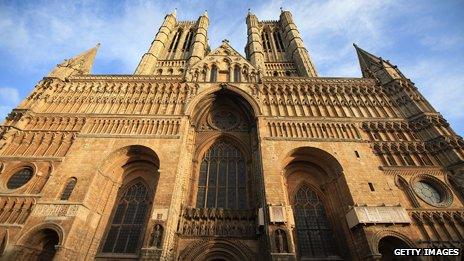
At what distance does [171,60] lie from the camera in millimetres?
32375

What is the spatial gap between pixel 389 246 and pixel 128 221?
14.5 m

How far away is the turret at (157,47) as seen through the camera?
92.3 ft

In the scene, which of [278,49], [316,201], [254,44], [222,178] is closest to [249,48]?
[254,44]

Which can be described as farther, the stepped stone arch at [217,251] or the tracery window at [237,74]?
the tracery window at [237,74]

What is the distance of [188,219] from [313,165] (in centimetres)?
899

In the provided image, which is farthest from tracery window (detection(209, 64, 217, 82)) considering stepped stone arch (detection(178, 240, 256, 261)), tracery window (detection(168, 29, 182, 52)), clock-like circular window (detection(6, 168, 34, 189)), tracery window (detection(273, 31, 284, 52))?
tracery window (detection(273, 31, 284, 52))

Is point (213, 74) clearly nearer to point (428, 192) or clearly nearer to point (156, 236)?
point (156, 236)

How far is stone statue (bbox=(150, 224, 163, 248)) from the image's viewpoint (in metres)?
11.6

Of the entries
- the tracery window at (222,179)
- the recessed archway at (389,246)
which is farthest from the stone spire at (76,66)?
the recessed archway at (389,246)

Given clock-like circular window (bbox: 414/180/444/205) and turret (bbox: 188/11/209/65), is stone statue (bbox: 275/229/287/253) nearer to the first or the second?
clock-like circular window (bbox: 414/180/444/205)

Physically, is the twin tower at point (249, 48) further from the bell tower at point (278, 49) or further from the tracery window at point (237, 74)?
the tracery window at point (237, 74)

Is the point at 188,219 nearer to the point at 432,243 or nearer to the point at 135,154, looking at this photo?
the point at 135,154

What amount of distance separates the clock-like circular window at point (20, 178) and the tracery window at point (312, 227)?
1623cm

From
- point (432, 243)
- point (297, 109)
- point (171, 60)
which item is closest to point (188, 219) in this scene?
point (297, 109)
